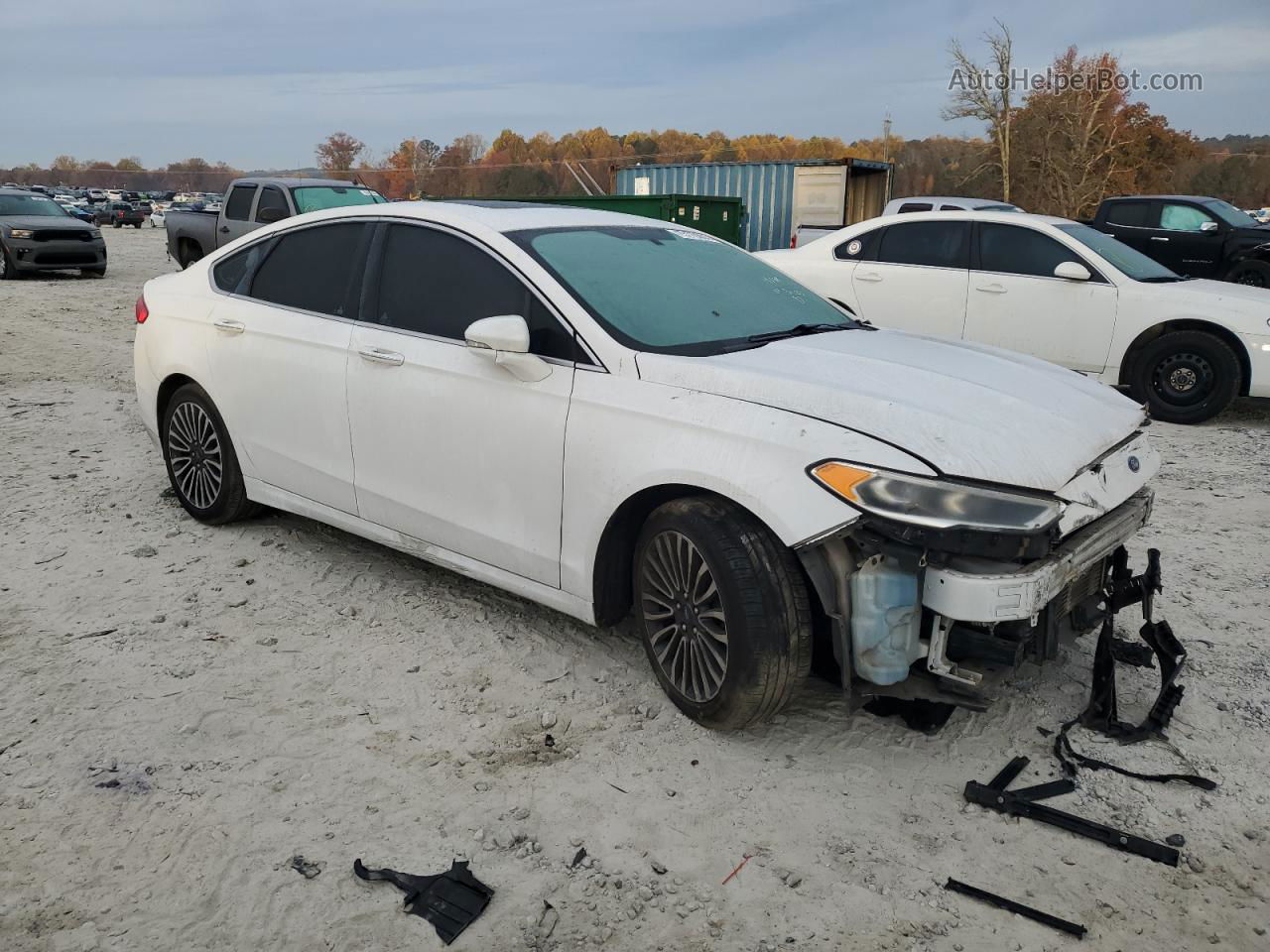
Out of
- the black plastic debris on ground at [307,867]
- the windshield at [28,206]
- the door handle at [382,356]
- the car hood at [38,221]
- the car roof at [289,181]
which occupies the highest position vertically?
the car roof at [289,181]

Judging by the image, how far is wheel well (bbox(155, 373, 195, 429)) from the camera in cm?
512

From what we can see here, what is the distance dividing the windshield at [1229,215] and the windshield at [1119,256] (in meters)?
8.04

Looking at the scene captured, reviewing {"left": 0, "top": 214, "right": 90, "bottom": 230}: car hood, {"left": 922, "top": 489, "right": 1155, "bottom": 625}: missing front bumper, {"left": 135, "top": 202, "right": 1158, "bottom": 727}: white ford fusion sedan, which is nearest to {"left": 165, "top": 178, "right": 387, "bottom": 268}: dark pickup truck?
{"left": 0, "top": 214, "right": 90, "bottom": 230}: car hood

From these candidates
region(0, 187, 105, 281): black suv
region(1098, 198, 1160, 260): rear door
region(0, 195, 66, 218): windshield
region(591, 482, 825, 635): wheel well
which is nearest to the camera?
region(591, 482, 825, 635): wheel well

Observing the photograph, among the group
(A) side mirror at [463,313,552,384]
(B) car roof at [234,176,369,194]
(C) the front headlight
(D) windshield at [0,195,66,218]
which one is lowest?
(C) the front headlight

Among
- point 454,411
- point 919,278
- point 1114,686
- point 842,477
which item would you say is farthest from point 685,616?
point 919,278

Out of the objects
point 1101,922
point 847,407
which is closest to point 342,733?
point 847,407

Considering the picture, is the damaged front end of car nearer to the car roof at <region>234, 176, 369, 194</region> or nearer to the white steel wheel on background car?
the white steel wheel on background car

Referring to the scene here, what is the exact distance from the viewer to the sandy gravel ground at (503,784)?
255 centimetres

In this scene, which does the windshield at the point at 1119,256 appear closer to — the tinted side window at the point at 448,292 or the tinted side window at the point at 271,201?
the tinted side window at the point at 448,292

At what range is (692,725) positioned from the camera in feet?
11.3

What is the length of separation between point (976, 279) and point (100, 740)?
731 cm

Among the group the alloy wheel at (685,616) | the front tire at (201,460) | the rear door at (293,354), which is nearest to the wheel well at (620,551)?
the alloy wheel at (685,616)

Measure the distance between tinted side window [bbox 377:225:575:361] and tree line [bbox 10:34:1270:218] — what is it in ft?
73.0
